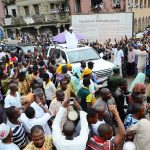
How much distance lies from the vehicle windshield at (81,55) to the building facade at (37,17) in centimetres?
2073

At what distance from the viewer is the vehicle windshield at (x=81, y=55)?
11594mm

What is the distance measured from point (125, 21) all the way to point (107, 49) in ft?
7.67

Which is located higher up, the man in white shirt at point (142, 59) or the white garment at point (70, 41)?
the white garment at point (70, 41)

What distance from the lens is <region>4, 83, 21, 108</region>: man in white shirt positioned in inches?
250

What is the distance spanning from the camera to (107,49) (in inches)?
722

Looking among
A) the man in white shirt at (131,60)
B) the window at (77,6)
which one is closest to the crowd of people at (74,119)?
the man in white shirt at (131,60)

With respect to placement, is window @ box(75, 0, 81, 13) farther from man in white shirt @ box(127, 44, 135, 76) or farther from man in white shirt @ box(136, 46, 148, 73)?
man in white shirt @ box(136, 46, 148, 73)

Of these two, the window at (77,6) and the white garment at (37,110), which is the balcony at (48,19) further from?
the white garment at (37,110)

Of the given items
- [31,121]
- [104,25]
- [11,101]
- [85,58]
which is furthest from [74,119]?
[104,25]

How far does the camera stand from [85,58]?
1170cm

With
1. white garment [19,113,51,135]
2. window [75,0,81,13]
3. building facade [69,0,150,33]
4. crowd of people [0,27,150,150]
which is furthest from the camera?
window [75,0,81,13]

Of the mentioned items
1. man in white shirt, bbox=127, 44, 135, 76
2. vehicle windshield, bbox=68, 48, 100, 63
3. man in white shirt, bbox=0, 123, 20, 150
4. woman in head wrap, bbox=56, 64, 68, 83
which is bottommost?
man in white shirt, bbox=127, 44, 135, 76

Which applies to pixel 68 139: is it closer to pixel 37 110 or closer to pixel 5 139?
pixel 5 139

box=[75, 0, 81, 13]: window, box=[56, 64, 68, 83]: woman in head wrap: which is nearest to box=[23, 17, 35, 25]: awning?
box=[75, 0, 81, 13]: window
